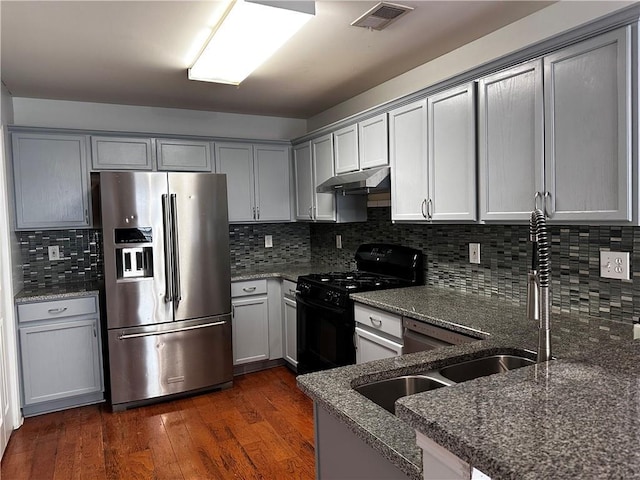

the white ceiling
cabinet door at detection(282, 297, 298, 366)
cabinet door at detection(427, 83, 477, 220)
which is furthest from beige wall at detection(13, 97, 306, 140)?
cabinet door at detection(427, 83, 477, 220)

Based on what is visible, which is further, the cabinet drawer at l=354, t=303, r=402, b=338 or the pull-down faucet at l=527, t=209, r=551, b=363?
the cabinet drawer at l=354, t=303, r=402, b=338

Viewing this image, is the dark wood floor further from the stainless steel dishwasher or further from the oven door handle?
the stainless steel dishwasher

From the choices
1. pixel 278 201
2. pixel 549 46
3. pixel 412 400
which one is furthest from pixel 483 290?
pixel 278 201

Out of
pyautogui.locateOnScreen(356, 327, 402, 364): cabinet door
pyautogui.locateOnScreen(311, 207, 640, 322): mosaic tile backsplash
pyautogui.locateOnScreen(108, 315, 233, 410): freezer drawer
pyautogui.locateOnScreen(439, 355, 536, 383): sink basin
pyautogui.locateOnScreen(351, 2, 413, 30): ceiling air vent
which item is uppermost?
pyautogui.locateOnScreen(351, 2, 413, 30): ceiling air vent

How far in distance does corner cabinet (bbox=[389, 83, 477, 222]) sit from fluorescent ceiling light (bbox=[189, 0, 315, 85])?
3.05ft

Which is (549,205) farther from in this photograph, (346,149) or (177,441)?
(177,441)

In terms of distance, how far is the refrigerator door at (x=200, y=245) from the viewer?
3.37m

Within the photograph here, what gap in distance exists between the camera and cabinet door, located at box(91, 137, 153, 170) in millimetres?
3641

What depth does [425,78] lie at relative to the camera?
3125mm

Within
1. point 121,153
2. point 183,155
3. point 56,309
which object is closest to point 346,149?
point 183,155

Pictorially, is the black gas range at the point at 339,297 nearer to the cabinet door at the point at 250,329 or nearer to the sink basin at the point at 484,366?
the cabinet door at the point at 250,329

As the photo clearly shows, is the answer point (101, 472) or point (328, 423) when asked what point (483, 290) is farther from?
point (101, 472)

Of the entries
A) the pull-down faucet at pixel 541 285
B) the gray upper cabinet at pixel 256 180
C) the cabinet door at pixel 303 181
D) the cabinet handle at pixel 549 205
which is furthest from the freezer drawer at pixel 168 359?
the pull-down faucet at pixel 541 285

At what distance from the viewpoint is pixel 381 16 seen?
2.29 m
